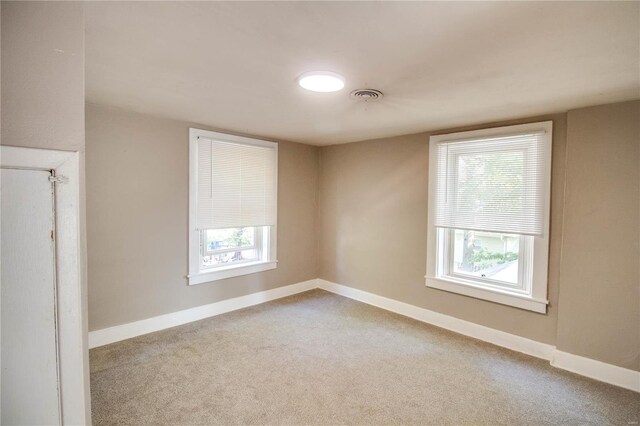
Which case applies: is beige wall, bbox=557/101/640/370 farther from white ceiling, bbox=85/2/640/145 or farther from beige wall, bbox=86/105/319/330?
beige wall, bbox=86/105/319/330

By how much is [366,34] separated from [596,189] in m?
2.37

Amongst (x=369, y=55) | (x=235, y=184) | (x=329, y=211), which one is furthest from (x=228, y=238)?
(x=369, y=55)

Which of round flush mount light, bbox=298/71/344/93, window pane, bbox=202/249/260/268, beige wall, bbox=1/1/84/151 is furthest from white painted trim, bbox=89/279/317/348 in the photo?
round flush mount light, bbox=298/71/344/93

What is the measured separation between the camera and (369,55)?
170cm

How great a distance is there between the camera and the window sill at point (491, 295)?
2916 mm

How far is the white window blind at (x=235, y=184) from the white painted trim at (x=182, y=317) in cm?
94

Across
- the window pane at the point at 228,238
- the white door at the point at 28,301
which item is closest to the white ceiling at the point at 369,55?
the white door at the point at 28,301

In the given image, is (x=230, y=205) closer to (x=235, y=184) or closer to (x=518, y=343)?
(x=235, y=184)

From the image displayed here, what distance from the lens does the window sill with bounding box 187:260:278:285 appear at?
358cm

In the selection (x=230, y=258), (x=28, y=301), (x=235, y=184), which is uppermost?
(x=235, y=184)

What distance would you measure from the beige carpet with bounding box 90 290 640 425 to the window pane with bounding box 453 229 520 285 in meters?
0.71

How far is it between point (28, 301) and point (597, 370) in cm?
371

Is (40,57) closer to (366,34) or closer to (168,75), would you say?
(168,75)

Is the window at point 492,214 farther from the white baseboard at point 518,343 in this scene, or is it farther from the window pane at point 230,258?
the window pane at point 230,258
